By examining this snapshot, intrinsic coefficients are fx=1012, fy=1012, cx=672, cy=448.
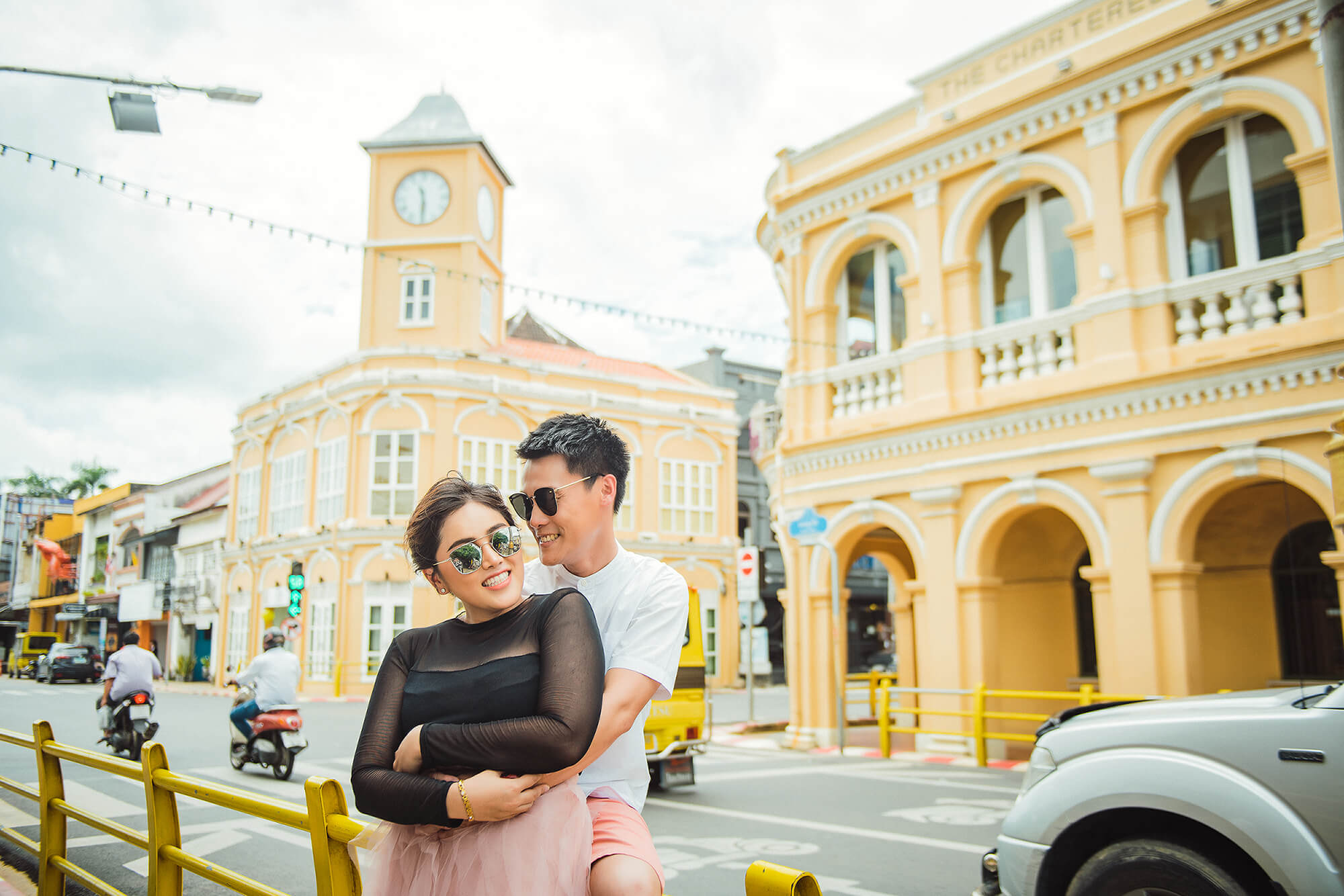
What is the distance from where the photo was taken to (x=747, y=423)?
42.0m

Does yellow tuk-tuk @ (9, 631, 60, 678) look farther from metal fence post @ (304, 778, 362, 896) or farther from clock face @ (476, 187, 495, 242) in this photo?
metal fence post @ (304, 778, 362, 896)

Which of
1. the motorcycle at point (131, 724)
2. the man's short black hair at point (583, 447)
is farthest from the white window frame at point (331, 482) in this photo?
the man's short black hair at point (583, 447)

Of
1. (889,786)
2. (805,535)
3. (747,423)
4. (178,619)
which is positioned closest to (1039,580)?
(805,535)

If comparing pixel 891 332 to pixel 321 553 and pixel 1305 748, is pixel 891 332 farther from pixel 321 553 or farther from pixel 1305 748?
pixel 321 553

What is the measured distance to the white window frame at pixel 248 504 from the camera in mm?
34750

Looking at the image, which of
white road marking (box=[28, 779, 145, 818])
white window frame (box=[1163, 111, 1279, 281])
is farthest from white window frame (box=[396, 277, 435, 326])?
white window frame (box=[1163, 111, 1279, 281])

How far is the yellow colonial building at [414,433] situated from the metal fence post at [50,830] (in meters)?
22.2

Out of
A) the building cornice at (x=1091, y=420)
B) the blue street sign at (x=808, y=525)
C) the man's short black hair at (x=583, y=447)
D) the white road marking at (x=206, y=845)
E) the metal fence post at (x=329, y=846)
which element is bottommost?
the white road marking at (x=206, y=845)

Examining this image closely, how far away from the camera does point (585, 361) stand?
121 ft

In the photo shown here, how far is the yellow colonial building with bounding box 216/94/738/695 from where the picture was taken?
1145 inches

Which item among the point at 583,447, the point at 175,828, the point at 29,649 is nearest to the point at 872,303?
the point at 175,828

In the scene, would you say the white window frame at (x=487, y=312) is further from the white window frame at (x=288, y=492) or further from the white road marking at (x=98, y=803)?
the white road marking at (x=98, y=803)

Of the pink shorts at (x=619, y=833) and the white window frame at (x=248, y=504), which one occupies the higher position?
the white window frame at (x=248, y=504)

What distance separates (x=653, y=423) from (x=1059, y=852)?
99.5 ft
